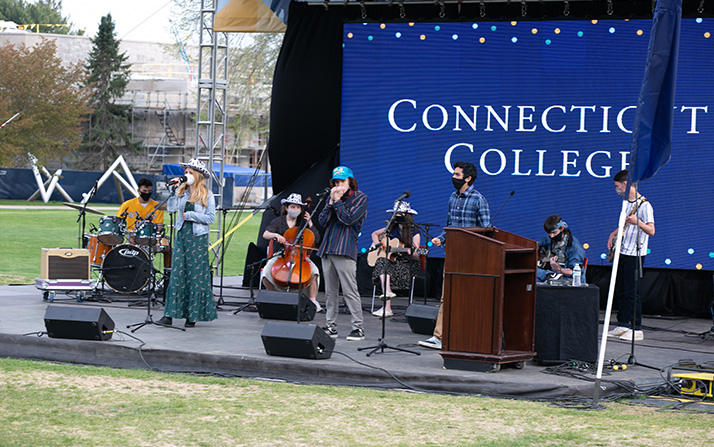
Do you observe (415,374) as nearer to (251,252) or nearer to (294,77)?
(251,252)

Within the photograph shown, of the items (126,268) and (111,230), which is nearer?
(126,268)

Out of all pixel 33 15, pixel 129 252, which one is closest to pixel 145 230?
pixel 129 252

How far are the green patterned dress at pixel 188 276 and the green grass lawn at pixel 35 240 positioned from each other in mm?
5923

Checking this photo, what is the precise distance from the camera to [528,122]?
42.8ft

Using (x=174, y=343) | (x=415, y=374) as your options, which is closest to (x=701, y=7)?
(x=415, y=374)

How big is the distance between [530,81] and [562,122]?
775mm

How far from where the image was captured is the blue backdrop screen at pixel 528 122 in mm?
12344

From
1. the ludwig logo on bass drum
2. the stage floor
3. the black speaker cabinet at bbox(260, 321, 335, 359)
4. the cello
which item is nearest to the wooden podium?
the stage floor

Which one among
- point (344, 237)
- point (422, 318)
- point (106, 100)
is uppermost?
point (106, 100)

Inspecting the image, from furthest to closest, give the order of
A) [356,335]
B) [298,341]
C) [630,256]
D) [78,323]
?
[630,256]
[356,335]
[78,323]
[298,341]

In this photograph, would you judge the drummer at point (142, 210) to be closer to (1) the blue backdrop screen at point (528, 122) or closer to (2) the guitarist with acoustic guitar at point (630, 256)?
(1) the blue backdrop screen at point (528, 122)

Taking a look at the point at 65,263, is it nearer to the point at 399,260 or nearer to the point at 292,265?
the point at 292,265

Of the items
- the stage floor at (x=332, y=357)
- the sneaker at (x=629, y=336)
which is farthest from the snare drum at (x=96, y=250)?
the sneaker at (x=629, y=336)

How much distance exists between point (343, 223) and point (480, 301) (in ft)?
6.83
